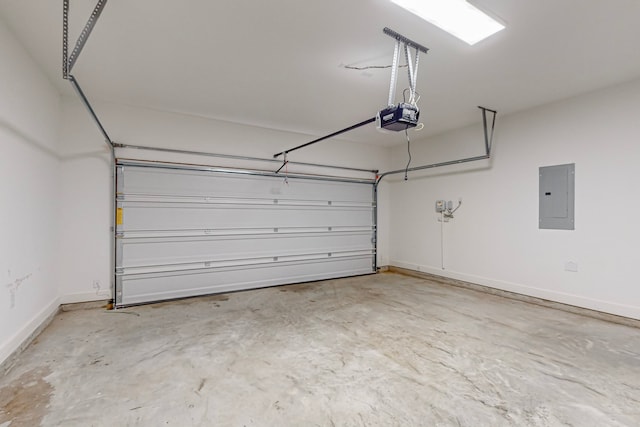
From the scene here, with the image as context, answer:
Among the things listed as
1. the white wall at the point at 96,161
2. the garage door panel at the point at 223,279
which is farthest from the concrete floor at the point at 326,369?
the white wall at the point at 96,161

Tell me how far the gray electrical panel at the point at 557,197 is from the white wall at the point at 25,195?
17.9 feet

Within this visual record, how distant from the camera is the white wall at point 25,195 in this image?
2199 mm

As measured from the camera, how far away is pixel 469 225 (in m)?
4.62

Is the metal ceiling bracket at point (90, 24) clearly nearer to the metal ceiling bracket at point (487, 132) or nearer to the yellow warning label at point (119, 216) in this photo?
the yellow warning label at point (119, 216)

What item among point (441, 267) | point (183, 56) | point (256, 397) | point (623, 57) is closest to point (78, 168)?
point (183, 56)

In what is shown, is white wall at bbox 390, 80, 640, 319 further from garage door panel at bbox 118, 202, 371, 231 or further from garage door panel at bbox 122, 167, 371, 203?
garage door panel at bbox 122, 167, 371, 203

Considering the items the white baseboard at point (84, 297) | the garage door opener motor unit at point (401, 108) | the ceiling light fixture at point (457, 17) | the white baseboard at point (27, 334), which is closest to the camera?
the ceiling light fixture at point (457, 17)

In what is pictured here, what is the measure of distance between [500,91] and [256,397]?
3.88 metres

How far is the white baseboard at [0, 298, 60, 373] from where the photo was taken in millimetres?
2179

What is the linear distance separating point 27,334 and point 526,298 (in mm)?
5469

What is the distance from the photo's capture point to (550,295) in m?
3.66

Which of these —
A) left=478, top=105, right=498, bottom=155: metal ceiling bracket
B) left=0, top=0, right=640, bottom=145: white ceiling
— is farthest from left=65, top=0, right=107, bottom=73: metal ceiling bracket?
left=478, top=105, right=498, bottom=155: metal ceiling bracket

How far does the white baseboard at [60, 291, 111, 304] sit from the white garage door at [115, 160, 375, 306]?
171mm

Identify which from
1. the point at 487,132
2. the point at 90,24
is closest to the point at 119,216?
the point at 90,24
